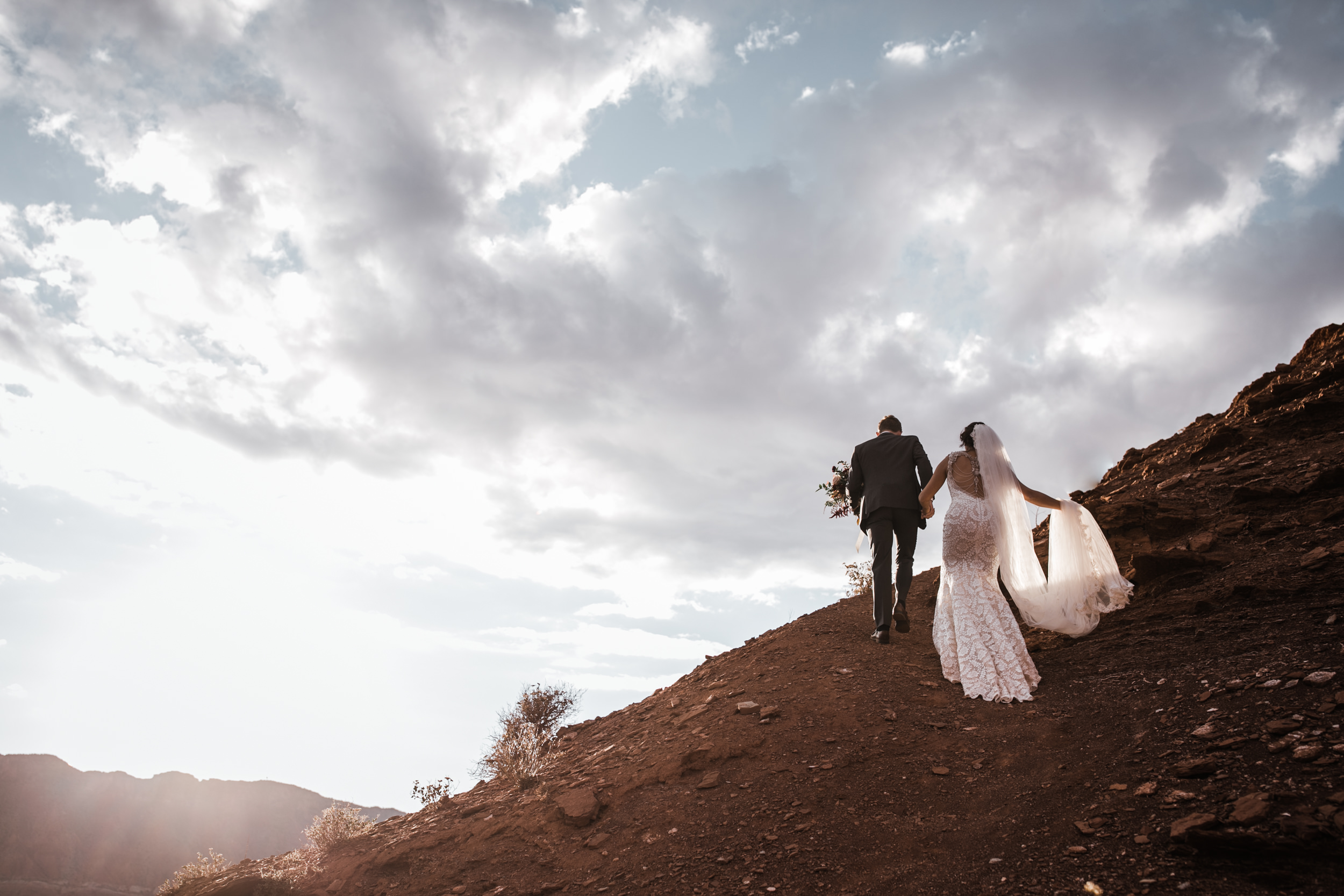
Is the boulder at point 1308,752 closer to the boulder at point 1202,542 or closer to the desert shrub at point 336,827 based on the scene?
the boulder at point 1202,542

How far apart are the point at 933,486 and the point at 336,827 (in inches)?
308

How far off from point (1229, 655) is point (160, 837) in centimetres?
8515

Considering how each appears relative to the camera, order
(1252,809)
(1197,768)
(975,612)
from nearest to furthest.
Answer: (1252,809)
(1197,768)
(975,612)

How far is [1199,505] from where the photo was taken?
24.1ft

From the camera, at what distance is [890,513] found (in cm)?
731

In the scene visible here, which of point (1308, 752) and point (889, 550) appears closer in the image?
point (1308, 752)

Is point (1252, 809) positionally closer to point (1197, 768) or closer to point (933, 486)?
point (1197, 768)

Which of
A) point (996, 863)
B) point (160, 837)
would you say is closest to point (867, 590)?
point (996, 863)

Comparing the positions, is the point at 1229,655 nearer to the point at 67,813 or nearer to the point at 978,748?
the point at 978,748

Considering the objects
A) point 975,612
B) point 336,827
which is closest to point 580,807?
point 975,612

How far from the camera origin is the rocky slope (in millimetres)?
3174

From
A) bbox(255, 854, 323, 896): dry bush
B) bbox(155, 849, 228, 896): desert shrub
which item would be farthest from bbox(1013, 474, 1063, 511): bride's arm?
bbox(155, 849, 228, 896): desert shrub

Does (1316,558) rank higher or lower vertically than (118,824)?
higher

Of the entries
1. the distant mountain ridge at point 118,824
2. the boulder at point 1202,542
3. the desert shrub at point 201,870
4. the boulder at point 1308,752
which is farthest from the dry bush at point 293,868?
the distant mountain ridge at point 118,824
